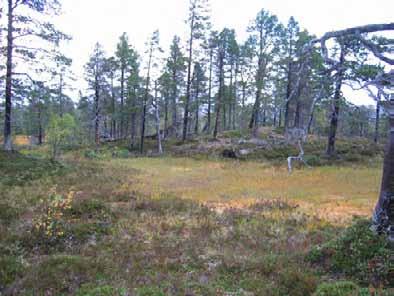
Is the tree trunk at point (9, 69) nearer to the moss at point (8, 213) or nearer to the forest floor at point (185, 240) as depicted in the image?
the forest floor at point (185, 240)

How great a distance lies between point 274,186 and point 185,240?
8.93 meters

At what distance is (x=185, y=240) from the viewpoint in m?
7.41

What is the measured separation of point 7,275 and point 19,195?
6212mm

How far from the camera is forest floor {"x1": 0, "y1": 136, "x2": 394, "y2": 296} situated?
5043 mm

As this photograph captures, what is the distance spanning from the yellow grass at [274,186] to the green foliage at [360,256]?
3913mm

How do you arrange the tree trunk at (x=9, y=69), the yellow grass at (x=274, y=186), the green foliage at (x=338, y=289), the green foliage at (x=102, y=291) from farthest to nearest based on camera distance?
the tree trunk at (x=9, y=69)
the yellow grass at (x=274, y=186)
the green foliage at (x=102, y=291)
the green foliage at (x=338, y=289)

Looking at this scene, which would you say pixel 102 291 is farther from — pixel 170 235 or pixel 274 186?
pixel 274 186

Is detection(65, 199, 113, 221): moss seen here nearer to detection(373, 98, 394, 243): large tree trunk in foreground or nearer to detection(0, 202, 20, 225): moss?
detection(0, 202, 20, 225): moss

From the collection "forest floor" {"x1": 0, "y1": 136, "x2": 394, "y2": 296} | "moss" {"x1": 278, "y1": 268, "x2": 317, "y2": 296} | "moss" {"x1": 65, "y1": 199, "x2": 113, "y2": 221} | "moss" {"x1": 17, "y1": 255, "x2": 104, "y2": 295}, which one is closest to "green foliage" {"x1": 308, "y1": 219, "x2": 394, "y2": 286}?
"forest floor" {"x1": 0, "y1": 136, "x2": 394, "y2": 296}

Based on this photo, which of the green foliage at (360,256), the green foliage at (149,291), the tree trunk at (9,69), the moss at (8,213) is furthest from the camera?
the tree trunk at (9,69)

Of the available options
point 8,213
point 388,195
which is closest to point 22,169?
point 8,213

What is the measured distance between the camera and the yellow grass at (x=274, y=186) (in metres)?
11.7

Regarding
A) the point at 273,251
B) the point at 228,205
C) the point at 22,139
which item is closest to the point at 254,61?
the point at 228,205

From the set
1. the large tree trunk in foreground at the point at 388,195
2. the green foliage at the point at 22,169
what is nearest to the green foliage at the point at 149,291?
the large tree trunk in foreground at the point at 388,195
